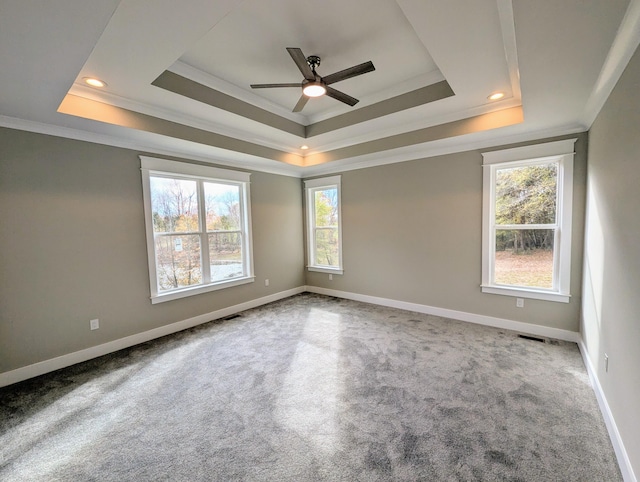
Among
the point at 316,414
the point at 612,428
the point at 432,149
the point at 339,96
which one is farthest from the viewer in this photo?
the point at 432,149

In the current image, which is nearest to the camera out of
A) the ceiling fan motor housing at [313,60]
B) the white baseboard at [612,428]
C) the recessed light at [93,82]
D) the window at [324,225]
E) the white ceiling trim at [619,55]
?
the white ceiling trim at [619,55]

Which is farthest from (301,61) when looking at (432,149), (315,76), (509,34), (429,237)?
(429,237)

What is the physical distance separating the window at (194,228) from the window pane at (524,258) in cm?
387

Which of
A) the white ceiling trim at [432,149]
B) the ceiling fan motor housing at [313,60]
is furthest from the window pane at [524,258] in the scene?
the ceiling fan motor housing at [313,60]

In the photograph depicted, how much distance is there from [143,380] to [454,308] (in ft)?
13.0

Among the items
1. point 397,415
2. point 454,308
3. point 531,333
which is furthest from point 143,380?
point 531,333

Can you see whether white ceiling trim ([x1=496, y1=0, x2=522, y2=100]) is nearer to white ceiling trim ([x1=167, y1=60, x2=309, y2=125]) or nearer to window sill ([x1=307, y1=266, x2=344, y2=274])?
white ceiling trim ([x1=167, y1=60, x2=309, y2=125])

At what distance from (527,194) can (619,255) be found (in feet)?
6.26

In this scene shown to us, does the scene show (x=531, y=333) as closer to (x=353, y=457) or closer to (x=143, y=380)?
(x=353, y=457)

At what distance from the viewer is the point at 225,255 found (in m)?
4.56

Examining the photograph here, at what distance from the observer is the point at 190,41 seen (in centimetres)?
193

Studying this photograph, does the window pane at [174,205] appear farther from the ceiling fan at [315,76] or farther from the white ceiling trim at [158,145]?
the ceiling fan at [315,76]

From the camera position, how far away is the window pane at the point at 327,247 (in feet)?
17.9

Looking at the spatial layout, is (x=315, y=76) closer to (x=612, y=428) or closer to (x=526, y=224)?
(x=526, y=224)
